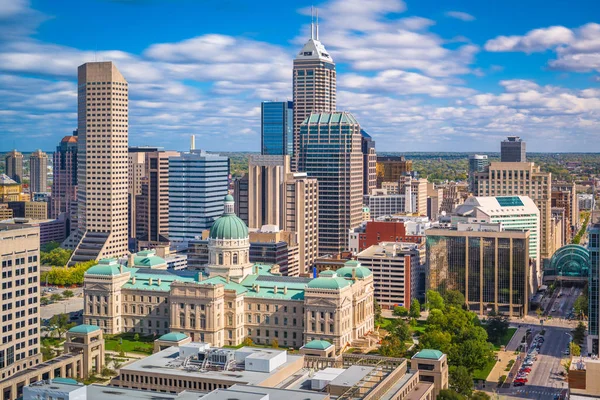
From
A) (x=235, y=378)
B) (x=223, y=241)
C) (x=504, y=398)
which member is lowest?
(x=504, y=398)

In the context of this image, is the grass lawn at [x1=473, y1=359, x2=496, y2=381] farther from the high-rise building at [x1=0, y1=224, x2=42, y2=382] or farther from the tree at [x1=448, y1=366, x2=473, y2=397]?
the high-rise building at [x1=0, y1=224, x2=42, y2=382]

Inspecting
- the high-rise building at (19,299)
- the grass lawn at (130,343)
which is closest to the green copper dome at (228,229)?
→ the grass lawn at (130,343)

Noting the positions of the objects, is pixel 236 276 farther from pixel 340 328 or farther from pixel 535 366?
pixel 535 366

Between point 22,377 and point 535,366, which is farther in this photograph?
point 535,366

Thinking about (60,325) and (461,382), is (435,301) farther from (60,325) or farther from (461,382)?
(60,325)

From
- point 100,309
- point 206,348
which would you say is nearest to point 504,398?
point 206,348

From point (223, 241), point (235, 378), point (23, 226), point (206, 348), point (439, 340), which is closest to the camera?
point (235, 378)

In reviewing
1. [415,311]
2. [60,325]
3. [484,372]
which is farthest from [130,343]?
[484,372]
